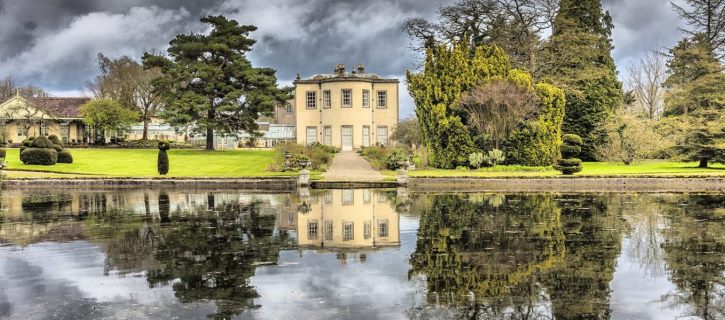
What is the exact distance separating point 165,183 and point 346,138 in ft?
66.3

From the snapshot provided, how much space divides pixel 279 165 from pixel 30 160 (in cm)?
1563

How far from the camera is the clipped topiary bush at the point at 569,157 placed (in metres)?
29.6

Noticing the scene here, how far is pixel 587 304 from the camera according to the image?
806 centimetres

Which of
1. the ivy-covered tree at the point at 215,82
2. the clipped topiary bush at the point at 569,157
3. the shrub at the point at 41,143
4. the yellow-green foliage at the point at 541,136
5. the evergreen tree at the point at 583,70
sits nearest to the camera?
the clipped topiary bush at the point at 569,157

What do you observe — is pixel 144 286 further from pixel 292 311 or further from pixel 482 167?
pixel 482 167

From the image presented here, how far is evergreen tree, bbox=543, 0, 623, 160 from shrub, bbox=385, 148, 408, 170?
39.9 feet

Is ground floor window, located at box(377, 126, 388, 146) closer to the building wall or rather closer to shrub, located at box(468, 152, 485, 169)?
the building wall

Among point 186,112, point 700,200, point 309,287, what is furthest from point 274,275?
point 186,112

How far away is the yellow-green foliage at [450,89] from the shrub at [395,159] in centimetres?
195

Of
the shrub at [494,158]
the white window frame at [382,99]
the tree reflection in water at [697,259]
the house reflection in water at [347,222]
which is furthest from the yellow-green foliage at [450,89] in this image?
the tree reflection in water at [697,259]

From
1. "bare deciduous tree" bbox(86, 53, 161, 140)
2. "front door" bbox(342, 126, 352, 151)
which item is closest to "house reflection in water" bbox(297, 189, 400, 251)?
"front door" bbox(342, 126, 352, 151)

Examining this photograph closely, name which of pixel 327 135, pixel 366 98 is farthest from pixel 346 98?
pixel 327 135

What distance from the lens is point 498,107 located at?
3297cm

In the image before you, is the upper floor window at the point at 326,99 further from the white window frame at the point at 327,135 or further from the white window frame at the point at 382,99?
the white window frame at the point at 382,99
